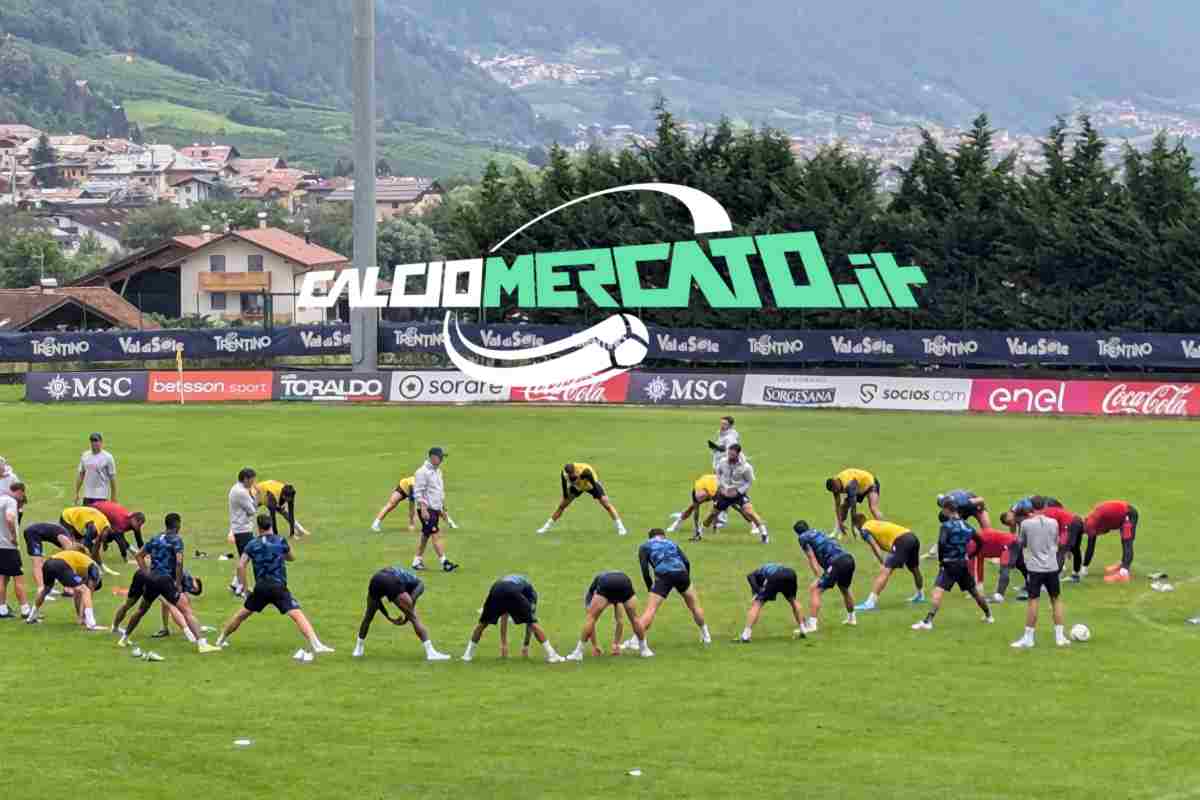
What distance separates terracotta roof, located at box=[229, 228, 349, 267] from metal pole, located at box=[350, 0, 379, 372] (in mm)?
61164

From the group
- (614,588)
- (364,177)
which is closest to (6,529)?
(614,588)

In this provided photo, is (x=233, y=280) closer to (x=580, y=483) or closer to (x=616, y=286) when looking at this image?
(x=616, y=286)

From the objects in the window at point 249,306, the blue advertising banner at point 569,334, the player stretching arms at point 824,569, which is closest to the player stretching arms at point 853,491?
the player stretching arms at point 824,569

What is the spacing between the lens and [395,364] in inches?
3238

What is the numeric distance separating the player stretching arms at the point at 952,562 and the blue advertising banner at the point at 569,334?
149ft

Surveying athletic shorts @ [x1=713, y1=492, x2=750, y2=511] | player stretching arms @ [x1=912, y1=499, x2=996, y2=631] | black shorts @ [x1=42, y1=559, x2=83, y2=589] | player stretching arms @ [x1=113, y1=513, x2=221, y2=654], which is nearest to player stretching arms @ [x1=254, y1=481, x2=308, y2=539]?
black shorts @ [x1=42, y1=559, x2=83, y2=589]

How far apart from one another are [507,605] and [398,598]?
1542 mm

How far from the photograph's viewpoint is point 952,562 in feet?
94.0

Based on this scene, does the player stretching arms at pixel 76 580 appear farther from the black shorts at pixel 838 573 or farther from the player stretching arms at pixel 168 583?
the black shorts at pixel 838 573

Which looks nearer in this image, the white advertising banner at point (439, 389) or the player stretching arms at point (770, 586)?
the player stretching arms at point (770, 586)

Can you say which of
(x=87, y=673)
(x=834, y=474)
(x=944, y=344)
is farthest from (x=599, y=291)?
(x=87, y=673)

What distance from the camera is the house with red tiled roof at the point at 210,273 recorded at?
138750 millimetres

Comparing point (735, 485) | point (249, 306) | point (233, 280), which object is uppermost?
point (233, 280)

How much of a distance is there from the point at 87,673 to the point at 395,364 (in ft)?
188
